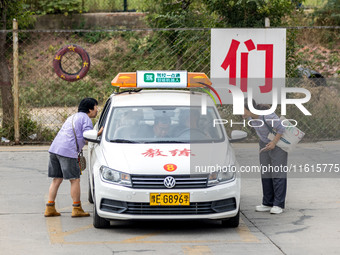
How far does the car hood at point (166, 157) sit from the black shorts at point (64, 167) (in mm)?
552

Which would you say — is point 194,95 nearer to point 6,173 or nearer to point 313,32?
point 6,173

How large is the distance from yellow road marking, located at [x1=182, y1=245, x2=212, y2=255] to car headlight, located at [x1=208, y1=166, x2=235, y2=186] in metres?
0.81

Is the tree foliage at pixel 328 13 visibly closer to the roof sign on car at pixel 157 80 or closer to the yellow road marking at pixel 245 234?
the roof sign on car at pixel 157 80

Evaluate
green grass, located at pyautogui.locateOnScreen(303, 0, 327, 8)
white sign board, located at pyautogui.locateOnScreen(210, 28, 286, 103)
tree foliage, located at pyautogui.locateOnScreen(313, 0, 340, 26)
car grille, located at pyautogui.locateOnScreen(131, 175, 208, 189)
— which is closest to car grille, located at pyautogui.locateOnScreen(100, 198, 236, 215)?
car grille, located at pyautogui.locateOnScreen(131, 175, 208, 189)

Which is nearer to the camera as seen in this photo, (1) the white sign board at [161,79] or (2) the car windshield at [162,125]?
(2) the car windshield at [162,125]

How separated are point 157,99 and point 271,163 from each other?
1.79m

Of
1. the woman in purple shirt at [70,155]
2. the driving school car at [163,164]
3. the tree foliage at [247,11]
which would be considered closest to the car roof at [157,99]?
the driving school car at [163,164]

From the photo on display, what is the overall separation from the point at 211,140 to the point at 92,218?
6.13ft

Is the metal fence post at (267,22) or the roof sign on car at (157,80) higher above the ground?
the metal fence post at (267,22)

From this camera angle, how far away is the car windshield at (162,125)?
8.88 meters

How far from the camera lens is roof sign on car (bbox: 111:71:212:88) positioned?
394 inches

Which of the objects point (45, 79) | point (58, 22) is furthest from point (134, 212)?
point (58, 22)

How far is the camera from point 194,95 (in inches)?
384

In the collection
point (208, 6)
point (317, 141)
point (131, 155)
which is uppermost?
point (208, 6)
